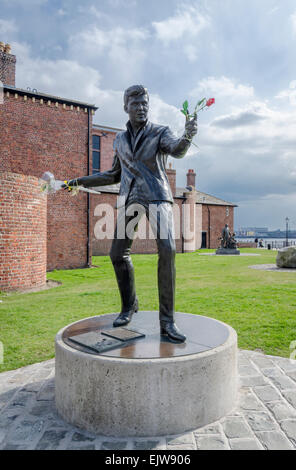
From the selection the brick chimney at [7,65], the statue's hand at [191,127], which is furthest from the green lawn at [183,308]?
the brick chimney at [7,65]

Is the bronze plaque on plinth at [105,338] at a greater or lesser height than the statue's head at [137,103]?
lesser

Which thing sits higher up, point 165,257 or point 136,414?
point 165,257

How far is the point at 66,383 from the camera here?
3.11 meters

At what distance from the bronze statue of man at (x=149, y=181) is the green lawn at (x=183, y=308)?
2116 millimetres

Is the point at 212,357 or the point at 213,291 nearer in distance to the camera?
the point at 212,357

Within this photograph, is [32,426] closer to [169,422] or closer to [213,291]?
[169,422]

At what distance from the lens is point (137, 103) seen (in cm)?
358

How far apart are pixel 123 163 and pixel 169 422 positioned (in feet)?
8.71

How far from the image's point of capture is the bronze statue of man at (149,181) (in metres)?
3.42

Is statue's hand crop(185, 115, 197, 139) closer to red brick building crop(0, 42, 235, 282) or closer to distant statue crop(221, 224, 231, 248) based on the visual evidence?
red brick building crop(0, 42, 235, 282)

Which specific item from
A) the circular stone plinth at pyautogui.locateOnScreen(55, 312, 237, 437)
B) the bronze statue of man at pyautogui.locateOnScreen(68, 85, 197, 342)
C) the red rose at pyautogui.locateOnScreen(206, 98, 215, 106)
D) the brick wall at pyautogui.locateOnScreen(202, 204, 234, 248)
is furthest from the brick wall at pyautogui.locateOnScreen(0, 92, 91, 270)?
the brick wall at pyautogui.locateOnScreen(202, 204, 234, 248)

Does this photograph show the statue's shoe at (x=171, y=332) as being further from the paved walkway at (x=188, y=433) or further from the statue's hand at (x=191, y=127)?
the statue's hand at (x=191, y=127)

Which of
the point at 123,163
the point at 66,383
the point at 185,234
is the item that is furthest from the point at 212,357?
the point at 185,234

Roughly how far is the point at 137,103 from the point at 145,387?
280 centimetres
